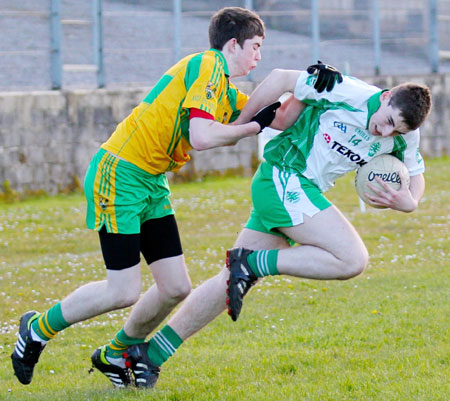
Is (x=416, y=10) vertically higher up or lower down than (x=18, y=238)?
higher up

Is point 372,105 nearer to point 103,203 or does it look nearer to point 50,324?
point 103,203

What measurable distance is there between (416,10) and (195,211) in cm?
996

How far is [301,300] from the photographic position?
26.9 feet

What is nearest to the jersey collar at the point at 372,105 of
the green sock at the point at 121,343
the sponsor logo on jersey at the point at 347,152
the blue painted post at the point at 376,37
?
the sponsor logo on jersey at the point at 347,152

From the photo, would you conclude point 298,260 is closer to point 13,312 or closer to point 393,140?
point 393,140

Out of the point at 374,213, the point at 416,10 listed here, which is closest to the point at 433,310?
the point at 374,213

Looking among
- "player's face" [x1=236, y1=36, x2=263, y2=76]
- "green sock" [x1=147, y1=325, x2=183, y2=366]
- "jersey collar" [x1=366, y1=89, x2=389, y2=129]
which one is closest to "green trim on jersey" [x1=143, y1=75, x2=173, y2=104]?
"player's face" [x1=236, y1=36, x2=263, y2=76]

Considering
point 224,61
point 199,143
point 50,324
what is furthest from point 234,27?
point 50,324

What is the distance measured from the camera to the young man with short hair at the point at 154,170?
5.37 metres

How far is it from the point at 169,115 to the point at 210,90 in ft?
1.04

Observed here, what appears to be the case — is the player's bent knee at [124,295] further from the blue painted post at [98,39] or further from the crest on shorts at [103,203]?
the blue painted post at [98,39]

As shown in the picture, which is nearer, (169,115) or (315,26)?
(169,115)

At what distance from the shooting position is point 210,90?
5.27 meters

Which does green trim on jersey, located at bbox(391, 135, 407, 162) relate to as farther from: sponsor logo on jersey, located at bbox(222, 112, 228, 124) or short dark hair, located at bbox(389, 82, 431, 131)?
sponsor logo on jersey, located at bbox(222, 112, 228, 124)
